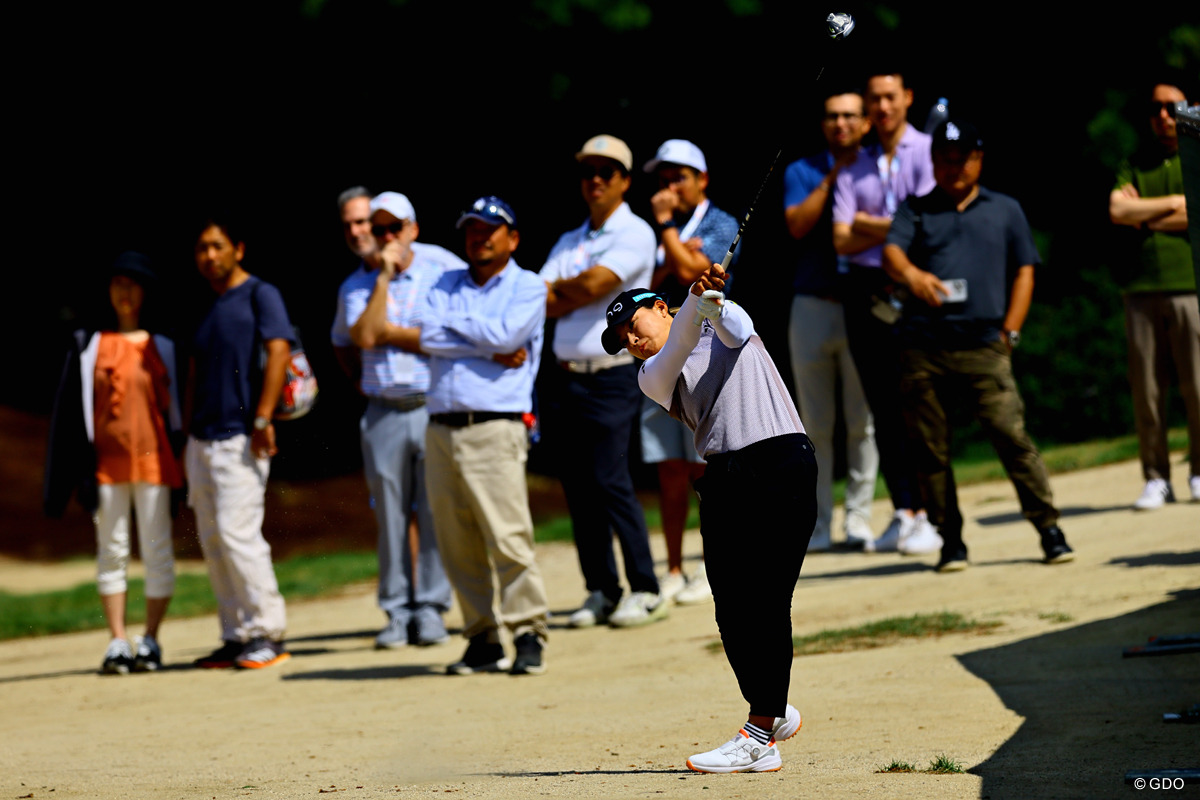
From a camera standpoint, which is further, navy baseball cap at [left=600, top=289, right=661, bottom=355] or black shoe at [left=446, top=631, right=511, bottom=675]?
black shoe at [left=446, top=631, right=511, bottom=675]

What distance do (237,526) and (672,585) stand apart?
8.30 ft

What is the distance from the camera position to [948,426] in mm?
8586

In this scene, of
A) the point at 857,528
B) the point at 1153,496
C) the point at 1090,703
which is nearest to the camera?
the point at 1090,703

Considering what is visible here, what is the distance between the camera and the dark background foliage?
48.6 feet

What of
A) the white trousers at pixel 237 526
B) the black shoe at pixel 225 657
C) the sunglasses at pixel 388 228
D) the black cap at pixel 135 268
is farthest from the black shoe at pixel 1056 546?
the black cap at pixel 135 268

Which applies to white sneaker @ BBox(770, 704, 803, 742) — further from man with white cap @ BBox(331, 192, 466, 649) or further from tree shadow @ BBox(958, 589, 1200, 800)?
man with white cap @ BBox(331, 192, 466, 649)

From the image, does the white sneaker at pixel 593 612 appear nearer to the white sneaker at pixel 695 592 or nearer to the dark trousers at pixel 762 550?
the white sneaker at pixel 695 592

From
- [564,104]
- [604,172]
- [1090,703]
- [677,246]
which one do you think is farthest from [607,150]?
[564,104]

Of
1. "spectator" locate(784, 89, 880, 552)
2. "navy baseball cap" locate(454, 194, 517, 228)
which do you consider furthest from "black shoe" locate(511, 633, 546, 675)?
"spectator" locate(784, 89, 880, 552)

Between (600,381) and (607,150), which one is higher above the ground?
(607,150)

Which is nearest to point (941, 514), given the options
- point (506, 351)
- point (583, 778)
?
point (506, 351)

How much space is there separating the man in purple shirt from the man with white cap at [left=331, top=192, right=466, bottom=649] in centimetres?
241

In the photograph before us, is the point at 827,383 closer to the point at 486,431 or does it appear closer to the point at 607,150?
the point at 607,150

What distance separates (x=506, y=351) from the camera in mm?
7516
